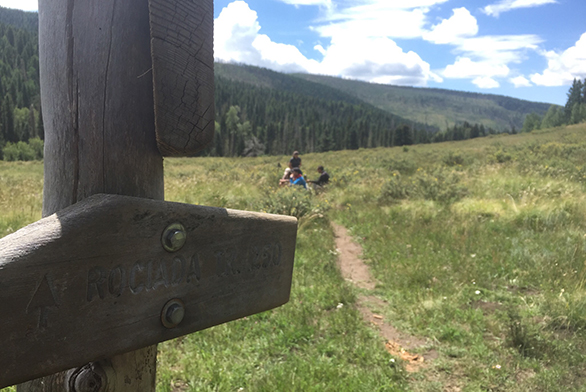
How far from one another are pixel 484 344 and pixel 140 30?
371cm

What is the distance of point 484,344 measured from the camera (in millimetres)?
3387

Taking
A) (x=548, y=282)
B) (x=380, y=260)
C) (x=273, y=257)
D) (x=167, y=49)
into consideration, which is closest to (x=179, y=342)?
(x=273, y=257)

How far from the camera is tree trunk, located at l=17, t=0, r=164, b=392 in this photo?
101 cm

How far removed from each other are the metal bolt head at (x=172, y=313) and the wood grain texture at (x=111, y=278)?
13mm

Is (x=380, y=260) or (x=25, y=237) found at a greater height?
(x=25, y=237)

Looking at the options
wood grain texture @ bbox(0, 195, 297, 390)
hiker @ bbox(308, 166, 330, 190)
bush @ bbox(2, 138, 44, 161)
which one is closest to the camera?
wood grain texture @ bbox(0, 195, 297, 390)

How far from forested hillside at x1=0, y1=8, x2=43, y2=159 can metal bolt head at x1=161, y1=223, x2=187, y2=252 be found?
68706mm

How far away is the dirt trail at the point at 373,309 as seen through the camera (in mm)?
3312

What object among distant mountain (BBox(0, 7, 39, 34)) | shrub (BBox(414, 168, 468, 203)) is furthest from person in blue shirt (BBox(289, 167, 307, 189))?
distant mountain (BBox(0, 7, 39, 34))

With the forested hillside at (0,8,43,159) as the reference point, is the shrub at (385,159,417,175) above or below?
below

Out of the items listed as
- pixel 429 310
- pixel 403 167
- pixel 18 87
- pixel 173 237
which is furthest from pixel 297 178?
pixel 18 87

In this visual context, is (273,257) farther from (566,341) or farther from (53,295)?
(566,341)

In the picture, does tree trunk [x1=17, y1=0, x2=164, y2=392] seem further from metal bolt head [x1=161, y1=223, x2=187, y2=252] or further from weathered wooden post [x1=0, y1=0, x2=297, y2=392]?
metal bolt head [x1=161, y1=223, x2=187, y2=252]

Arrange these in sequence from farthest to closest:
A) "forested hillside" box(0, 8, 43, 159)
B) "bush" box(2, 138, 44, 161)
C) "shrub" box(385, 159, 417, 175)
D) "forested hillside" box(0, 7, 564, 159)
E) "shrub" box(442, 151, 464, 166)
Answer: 1. "forested hillside" box(0, 7, 564, 159)
2. "forested hillside" box(0, 8, 43, 159)
3. "bush" box(2, 138, 44, 161)
4. "shrub" box(442, 151, 464, 166)
5. "shrub" box(385, 159, 417, 175)
